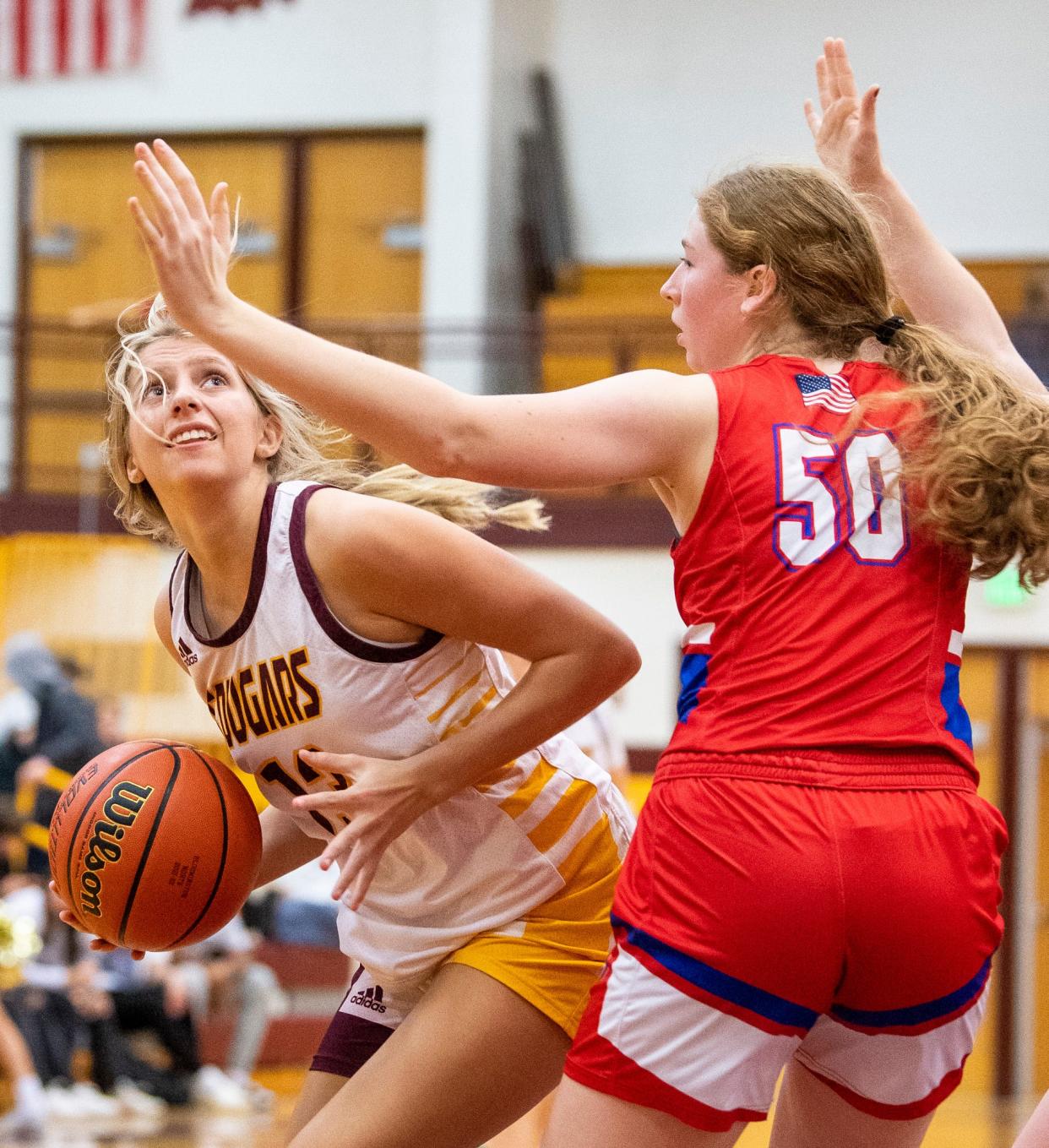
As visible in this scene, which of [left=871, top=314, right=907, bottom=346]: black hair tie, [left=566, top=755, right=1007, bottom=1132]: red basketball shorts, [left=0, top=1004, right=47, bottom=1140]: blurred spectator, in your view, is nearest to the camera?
[left=566, top=755, right=1007, bottom=1132]: red basketball shorts

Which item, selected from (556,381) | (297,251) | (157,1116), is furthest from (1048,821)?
(297,251)

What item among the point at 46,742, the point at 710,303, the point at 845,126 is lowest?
the point at 46,742

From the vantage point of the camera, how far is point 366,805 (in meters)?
2.31

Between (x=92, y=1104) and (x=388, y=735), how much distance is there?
6.17m

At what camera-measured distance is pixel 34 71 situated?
13172mm

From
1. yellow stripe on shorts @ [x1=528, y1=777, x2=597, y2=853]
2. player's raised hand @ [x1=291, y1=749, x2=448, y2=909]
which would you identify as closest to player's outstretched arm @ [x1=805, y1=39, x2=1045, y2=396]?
yellow stripe on shorts @ [x1=528, y1=777, x2=597, y2=853]

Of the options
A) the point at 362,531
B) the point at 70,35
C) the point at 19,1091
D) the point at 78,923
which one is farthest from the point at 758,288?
the point at 70,35

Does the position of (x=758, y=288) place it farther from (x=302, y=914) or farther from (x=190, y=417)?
(x=302, y=914)

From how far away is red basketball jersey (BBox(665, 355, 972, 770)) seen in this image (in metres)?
1.96

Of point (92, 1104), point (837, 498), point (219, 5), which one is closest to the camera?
point (837, 498)

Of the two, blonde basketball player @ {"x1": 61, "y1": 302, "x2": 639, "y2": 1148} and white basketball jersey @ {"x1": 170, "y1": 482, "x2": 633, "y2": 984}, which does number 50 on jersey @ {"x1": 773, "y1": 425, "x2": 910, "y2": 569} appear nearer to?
blonde basketball player @ {"x1": 61, "y1": 302, "x2": 639, "y2": 1148}

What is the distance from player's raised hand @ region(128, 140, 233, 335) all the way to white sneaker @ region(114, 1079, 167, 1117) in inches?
272

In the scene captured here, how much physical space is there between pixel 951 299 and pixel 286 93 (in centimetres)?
1125

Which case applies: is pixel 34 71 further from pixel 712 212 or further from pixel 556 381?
pixel 712 212
